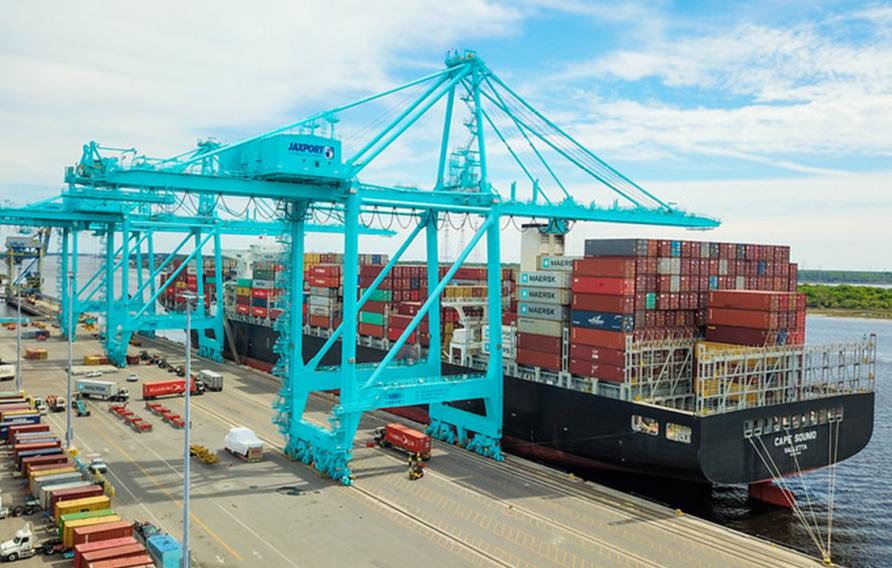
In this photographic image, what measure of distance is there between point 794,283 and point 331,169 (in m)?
29.2

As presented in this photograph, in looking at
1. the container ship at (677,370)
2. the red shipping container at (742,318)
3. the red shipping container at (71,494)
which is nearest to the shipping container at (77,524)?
the red shipping container at (71,494)

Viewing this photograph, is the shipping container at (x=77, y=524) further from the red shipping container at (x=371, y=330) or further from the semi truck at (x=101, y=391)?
the red shipping container at (x=371, y=330)

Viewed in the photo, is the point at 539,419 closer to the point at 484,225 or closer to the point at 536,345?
the point at 536,345

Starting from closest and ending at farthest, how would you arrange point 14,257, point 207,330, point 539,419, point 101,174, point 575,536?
point 575,536, point 101,174, point 539,419, point 207,330, point 14,257

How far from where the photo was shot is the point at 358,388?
116ft

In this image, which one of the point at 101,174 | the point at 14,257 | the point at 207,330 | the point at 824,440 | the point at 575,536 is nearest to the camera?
the point at 575,536

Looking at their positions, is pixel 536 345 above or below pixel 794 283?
below

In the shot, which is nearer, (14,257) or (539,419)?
(539,419)

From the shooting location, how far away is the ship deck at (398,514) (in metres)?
25.5

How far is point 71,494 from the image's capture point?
1105 inches

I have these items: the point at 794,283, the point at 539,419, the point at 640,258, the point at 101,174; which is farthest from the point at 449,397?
the point at 794,283

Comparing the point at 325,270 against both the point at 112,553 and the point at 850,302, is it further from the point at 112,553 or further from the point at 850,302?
the point at 850,302

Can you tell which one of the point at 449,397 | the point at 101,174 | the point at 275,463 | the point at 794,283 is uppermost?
the point at 101,174

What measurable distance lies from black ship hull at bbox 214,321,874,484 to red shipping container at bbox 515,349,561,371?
1.46m
